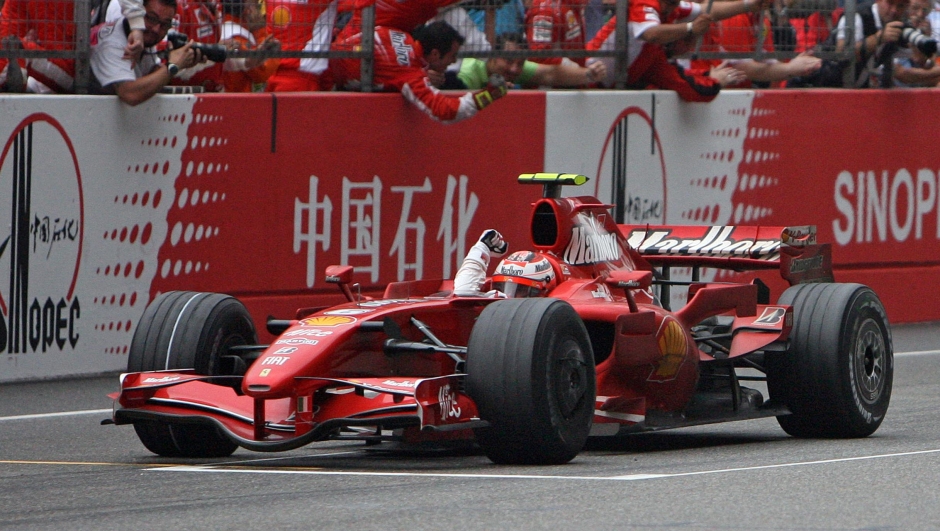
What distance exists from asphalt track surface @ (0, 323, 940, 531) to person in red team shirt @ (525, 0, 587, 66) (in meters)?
5.12

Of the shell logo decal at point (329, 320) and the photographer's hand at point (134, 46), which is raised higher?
the photographer's hand at point (134, 46)

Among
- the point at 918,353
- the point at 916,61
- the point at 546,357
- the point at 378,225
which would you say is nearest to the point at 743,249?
the point at 546,357

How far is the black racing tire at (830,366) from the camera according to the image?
8.27m

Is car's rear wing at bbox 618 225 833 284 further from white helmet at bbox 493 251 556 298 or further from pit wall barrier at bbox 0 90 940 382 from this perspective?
pit wall barrier at bbox 0 90 940 382

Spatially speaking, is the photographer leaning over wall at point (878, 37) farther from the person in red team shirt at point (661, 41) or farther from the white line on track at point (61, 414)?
the white line on track at point (61, 414)

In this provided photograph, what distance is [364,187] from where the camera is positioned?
12.0m

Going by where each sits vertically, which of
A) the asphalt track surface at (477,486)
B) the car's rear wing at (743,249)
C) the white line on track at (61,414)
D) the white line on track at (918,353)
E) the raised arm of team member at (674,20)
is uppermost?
the raised arm of team member at (674,20)

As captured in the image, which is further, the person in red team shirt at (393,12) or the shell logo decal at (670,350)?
the person in red team shirt at (393,12)

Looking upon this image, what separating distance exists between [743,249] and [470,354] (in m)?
2.79

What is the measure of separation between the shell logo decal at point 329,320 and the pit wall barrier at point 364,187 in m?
3.53

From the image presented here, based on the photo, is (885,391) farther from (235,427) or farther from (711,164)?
(711,164)

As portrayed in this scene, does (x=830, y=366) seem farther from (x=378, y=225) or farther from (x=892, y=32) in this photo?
(x=892, y=32)

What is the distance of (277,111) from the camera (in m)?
11.6

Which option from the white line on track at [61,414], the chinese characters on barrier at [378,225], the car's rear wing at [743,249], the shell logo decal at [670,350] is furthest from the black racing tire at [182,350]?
the chinese characters on barrier at [378,225]
